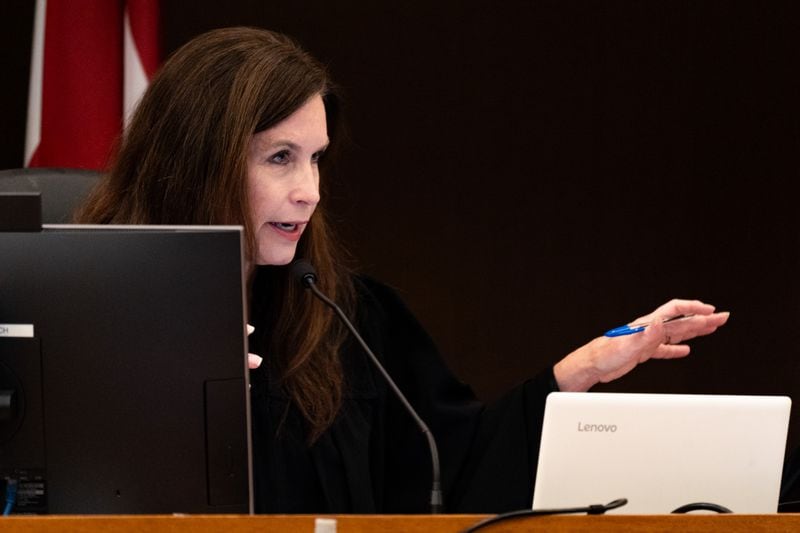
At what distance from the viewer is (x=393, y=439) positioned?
2156 mm

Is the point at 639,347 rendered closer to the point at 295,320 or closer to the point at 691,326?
the point at 691,326

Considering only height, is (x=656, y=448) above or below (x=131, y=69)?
below

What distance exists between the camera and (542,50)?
323cm

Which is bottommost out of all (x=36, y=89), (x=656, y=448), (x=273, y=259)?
(x=656, y=448)

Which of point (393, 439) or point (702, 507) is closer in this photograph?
point (702, 507)

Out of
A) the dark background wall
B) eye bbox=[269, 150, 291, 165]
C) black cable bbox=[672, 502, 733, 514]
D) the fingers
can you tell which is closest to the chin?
eye bbox=[269, 150, 291, 165]

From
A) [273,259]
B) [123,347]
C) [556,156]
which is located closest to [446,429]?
[273,259]

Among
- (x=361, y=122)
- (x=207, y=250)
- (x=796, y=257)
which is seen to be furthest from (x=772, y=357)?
(x=207, y=250)

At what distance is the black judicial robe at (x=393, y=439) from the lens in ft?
6.51

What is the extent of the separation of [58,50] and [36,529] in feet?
6.36

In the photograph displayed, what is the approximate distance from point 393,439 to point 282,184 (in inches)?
20.0

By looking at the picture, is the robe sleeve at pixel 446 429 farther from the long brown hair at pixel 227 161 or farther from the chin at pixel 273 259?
the chin at pixel 273 259

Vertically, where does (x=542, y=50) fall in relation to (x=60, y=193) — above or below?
above

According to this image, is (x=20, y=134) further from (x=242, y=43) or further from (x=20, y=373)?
(x=20, y=373)
